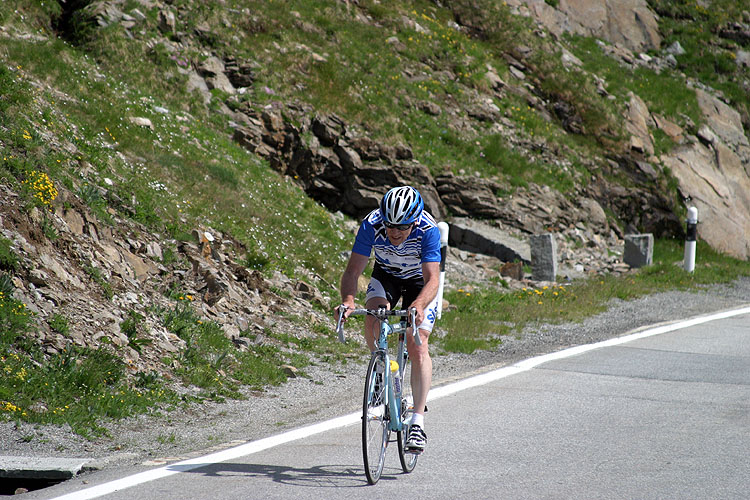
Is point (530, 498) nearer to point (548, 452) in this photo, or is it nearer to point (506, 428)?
point (548, 452)

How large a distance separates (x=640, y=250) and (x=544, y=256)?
3133 millimetres

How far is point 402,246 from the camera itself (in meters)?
5.21

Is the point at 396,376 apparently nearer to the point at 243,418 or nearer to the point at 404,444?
the point at 404,444

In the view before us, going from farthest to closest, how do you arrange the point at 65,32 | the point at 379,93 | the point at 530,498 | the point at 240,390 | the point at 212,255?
1. the point at 379,93
2. the point at 65,32
3. the point at 212,255
4. the point at 240,390
5. the point at 530,498

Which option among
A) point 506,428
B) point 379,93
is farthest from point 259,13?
point 506,428

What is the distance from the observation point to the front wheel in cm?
456

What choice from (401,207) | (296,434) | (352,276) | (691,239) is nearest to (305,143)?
(691,239)

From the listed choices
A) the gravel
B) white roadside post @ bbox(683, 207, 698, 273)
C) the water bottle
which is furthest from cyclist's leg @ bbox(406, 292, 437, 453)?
white roadside post @ bbox(683, 207, 698, 273)

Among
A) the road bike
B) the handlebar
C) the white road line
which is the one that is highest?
the handlebar

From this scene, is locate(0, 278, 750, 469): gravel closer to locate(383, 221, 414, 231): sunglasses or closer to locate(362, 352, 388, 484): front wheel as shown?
locate(362, 352, 388, 484): front wheel

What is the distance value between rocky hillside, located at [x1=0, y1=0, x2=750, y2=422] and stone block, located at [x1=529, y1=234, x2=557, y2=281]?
985 millimetres

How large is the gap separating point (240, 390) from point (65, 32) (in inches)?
424

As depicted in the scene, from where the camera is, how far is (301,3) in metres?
20.4

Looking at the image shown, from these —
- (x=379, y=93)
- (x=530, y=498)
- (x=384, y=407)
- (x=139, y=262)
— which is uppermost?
(x=379, y=93)
